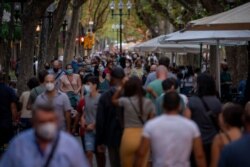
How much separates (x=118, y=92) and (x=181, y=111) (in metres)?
0.92

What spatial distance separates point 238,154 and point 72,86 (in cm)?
1142

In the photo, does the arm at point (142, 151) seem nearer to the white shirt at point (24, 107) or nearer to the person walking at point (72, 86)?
the white shirt at point (24, 107)

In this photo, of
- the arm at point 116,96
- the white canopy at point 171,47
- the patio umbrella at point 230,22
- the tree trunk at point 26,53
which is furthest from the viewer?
the white canopy at point 171,47

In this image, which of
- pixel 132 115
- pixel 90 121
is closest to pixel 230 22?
pixel 90 121

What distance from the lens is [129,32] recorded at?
106562mm

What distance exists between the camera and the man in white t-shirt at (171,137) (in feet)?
23.6

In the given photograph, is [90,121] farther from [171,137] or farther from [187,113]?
[171,137]

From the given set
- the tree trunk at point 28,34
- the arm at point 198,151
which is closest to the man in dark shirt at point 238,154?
the arm at point 198,151

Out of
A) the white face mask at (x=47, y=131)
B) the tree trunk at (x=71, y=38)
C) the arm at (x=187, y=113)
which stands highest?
the white face mask at (x=47, y=131)

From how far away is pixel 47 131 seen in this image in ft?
17.6

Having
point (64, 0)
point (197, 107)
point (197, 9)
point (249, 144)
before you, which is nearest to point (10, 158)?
point (249, 144)

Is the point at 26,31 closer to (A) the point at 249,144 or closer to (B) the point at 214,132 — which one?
(B) the point at 214,132

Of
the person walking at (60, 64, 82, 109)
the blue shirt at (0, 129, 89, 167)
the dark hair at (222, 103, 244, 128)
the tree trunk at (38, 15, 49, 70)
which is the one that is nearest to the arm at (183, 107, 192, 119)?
the dark hair at (222, 103, 244, 128)

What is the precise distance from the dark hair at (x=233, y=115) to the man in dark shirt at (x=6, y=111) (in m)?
5.12
